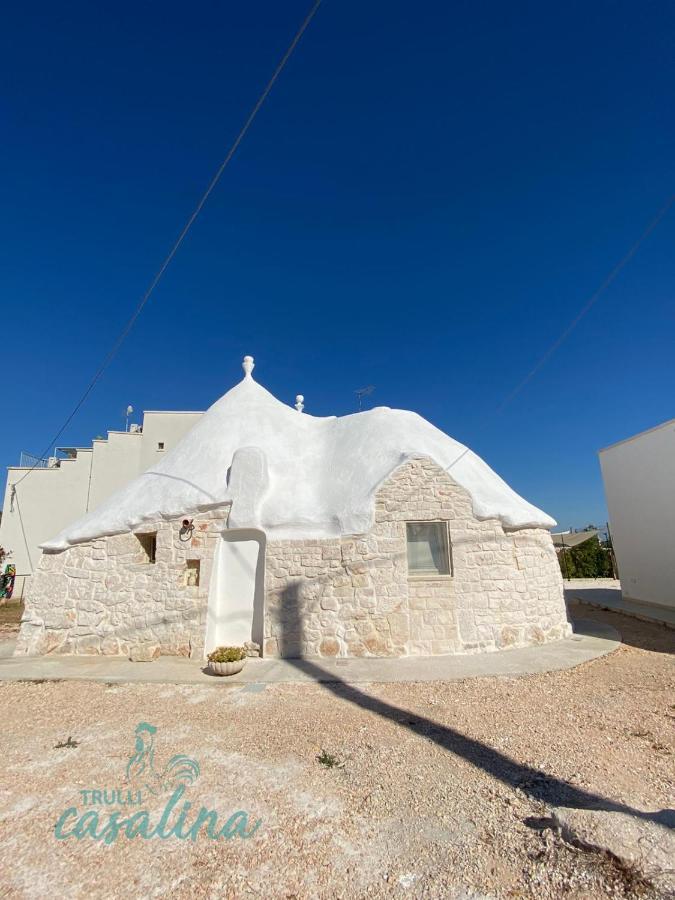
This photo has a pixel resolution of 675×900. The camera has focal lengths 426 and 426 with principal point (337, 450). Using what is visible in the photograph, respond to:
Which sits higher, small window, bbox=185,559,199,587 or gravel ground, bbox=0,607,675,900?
small window, bbox=185,559,199,587

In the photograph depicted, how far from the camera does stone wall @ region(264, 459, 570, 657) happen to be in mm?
8430

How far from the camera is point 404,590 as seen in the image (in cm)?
855

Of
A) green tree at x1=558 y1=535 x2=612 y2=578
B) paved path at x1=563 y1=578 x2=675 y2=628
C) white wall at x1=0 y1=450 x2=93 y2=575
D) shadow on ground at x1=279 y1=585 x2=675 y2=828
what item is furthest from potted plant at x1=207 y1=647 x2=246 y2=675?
green tree at x1=558 y1=535 x2=612 y2=578

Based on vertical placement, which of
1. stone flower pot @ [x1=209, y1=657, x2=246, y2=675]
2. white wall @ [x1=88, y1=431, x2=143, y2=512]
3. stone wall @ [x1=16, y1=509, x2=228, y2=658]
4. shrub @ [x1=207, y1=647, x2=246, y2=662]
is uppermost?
white wall @ [x1=88, y1=431, x2=143, y2=512]

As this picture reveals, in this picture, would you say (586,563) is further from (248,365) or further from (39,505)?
(39,505)

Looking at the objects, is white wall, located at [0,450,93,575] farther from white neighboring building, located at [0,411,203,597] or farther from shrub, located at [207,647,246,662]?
shrub, located at [207,647,246,662]

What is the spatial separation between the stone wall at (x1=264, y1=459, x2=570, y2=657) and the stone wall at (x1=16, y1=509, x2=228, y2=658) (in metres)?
1.52

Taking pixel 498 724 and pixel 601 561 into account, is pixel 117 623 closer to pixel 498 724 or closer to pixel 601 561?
pixel 498 724

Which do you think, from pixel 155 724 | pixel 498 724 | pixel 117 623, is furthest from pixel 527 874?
pixel 117 623

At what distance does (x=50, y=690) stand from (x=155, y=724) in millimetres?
2654

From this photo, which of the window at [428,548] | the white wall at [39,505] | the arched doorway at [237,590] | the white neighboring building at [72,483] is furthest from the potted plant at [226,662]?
the white wall at [39,505]

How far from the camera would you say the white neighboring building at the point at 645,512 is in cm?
1251

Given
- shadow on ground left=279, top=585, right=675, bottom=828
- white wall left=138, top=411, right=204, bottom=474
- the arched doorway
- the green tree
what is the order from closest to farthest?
1. shadow on ground left=279, top=585, right=675, bottom=828
2. the arched doorway
3. white wall left=138, top=411, right=204, bottom=474
4. the green tree

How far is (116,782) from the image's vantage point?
13.2ft
